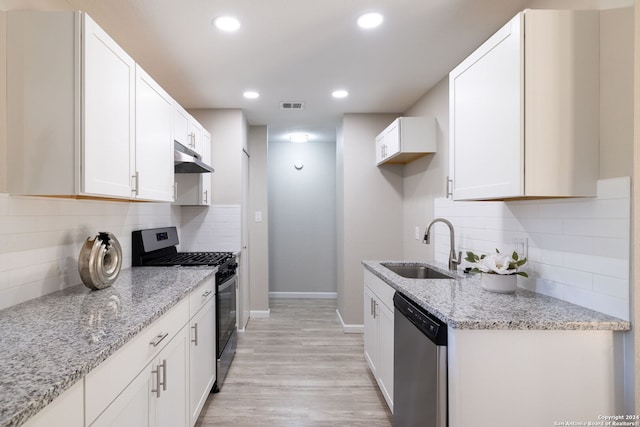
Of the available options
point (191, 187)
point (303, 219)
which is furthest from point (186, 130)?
point (303, 219)

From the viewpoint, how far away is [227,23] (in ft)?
6.31

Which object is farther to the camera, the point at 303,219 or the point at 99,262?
the point at 303,219

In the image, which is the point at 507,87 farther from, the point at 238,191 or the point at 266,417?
the point at 238,191

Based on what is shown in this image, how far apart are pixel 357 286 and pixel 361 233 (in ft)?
1.99

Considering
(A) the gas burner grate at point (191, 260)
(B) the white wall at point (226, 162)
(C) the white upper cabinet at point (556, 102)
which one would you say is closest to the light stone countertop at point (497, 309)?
(C) the white upper cabinet at point (556, 102)

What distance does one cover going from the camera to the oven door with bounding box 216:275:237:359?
246cm

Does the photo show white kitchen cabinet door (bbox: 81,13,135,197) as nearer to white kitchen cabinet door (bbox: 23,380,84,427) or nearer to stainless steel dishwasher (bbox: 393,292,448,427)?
white kitchen cabinet door (bbox: 23,380,84,427)

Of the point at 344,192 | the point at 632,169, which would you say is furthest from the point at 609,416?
the point at 344,192

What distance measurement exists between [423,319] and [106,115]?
5.69 ft

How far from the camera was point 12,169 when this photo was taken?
4.40 feet

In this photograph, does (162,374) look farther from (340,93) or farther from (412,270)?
(340,93)

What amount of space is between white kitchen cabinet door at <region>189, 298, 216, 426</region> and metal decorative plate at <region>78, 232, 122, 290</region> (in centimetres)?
52

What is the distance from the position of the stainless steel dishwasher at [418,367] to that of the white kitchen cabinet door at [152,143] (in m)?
1.61

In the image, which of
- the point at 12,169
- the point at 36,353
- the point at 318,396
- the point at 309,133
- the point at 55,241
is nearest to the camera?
the point at 36,353
